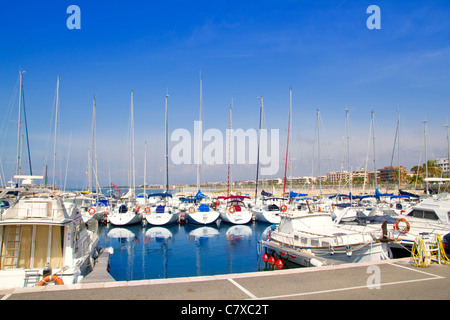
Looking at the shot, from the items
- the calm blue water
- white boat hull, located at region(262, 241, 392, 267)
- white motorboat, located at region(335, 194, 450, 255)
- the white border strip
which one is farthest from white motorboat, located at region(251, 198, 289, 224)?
the white border strip

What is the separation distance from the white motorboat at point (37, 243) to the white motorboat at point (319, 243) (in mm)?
11110

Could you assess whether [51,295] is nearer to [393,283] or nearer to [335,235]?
[393,283]

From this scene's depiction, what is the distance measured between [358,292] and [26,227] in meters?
13.1

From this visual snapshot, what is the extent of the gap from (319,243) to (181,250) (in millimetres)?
13880

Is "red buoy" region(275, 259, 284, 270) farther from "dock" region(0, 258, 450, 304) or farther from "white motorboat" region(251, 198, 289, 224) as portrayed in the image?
"white motorboat" region(251, 198, 289, 224)

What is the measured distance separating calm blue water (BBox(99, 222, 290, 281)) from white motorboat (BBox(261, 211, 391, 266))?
7.86ft

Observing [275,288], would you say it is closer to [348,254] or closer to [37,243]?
[348,254]

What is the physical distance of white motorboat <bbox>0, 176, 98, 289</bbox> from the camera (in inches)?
518

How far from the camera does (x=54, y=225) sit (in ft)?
47.5

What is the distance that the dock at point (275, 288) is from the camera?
8.91m
